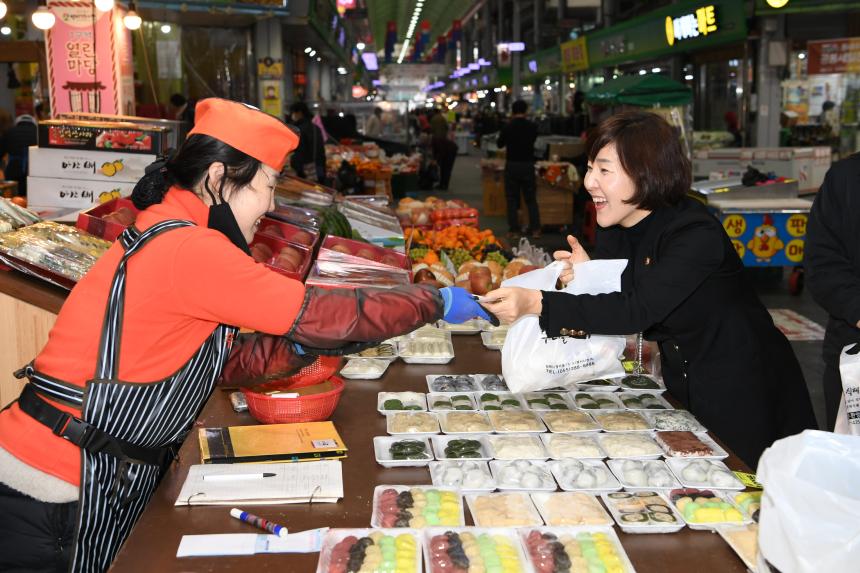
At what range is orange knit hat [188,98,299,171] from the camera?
2189 mm

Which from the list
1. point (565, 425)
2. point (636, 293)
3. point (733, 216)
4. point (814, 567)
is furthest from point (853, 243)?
point (733, 216)

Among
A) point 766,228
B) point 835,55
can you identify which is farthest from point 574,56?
point 766,228

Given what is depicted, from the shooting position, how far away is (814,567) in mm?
1519

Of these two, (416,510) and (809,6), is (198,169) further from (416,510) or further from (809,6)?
(809,6)

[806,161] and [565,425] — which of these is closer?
[565,425]

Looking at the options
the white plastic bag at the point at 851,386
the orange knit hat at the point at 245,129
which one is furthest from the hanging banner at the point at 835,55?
the orange knit hat at the point at 245,129

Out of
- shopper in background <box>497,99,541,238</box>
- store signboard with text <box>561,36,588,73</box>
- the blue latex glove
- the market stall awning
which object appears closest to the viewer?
the blue latex glove

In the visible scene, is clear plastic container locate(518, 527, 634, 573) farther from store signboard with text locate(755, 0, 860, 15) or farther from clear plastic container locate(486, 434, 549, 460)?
store signboard with text locate(755, 0, 860, 15)

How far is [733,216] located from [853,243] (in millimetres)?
5585

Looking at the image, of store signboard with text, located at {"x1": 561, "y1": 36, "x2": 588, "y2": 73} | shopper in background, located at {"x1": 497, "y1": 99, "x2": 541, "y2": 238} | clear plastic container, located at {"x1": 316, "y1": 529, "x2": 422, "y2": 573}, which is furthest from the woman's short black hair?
store signboard with text, located at {"x1": 561, "y1": 36, "x2": 588, "y2": 73}

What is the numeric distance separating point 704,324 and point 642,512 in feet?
2.88

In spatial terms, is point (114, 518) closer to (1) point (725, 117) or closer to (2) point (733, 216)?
(2) point (733, 216)

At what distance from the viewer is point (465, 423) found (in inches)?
105

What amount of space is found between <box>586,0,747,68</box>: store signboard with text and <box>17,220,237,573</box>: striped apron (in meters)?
12.7
